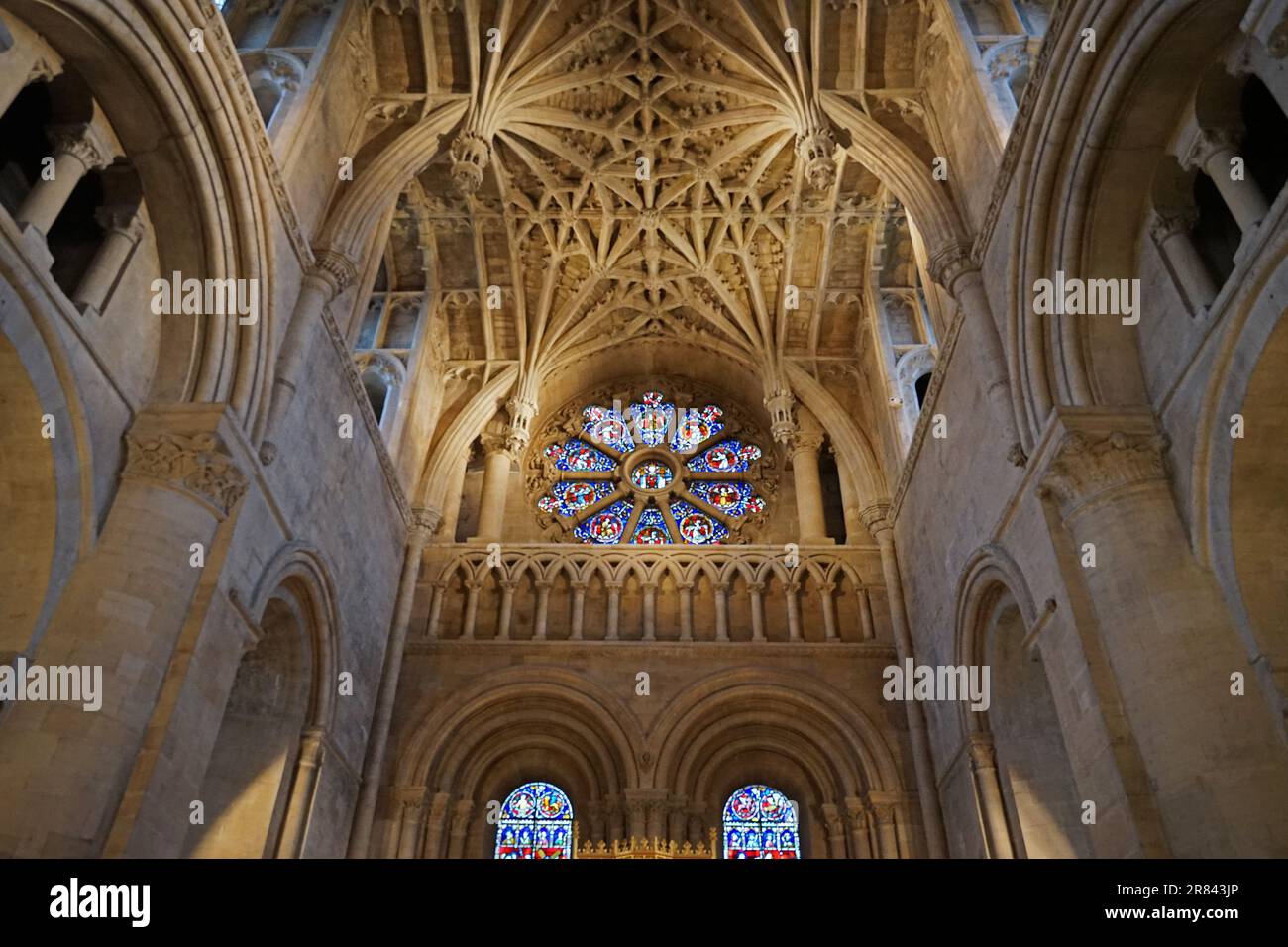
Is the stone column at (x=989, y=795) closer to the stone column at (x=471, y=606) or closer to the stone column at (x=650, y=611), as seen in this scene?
the stone column at (x=650, y=611)

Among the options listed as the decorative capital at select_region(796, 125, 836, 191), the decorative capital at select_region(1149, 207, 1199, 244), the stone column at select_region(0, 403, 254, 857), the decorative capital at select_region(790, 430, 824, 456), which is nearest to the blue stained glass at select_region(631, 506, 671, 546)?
the decorative capital at select_region(790, 430, 824, 456)

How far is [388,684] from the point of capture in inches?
494

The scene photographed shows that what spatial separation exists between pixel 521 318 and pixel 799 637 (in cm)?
714

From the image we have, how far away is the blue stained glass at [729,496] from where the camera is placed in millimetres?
16547

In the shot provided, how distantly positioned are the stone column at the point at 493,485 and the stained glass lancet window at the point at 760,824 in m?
5.37

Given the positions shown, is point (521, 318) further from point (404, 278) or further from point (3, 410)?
point (3, 410)

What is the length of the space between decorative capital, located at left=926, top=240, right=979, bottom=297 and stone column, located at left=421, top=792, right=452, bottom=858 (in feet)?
28.7

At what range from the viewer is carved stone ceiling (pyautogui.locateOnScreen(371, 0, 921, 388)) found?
40.2 ft

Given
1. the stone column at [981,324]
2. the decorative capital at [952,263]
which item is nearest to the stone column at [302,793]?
the stone column at [981,324]

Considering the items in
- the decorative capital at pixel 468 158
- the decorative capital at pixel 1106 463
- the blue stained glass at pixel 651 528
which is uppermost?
the decorative capital at pixel 468 158

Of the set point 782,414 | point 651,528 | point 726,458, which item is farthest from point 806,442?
point 651,528

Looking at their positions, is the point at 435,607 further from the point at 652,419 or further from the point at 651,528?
the point at 652,419

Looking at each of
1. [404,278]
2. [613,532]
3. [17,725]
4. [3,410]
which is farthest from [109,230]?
[613,532]

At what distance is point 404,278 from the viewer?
50.6ft
